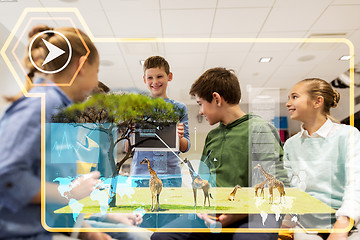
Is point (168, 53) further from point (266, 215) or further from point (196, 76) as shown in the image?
point (266, 215)

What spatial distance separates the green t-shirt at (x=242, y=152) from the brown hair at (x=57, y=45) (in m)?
0.56

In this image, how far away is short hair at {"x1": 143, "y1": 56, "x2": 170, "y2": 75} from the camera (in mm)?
1085

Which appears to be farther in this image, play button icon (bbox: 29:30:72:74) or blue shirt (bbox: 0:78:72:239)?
play button icon (bbox: 29:30:72:74)

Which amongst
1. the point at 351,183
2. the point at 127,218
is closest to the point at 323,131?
the point at 351,183

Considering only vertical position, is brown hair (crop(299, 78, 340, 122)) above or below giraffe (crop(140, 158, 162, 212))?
above

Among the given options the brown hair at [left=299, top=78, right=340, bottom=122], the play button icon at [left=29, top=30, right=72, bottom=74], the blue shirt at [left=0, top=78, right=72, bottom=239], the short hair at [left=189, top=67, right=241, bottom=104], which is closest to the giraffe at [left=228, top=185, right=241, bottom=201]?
the short hair at [left=189, top=67, right=241, bottom=104]

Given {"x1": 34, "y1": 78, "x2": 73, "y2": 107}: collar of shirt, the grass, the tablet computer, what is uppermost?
{"x1": 34, "y1": 78, "x2": 73, "y2": 107}: collar of shirt

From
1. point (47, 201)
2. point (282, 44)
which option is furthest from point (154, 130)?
point (282, 44)

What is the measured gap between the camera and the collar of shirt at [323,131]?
3.54ft

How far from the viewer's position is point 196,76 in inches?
42.4

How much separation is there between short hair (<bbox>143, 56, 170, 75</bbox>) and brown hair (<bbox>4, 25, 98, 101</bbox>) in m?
0.19

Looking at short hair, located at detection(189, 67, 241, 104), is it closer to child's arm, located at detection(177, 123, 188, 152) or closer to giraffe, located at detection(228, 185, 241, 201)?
child's arm, located at detection(177, 123, 188, 152)

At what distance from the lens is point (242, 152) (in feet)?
3.35

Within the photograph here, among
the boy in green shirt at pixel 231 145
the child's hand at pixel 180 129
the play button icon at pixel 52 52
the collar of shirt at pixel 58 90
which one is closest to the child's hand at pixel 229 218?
the boy in green shirt at pixel 231 145
